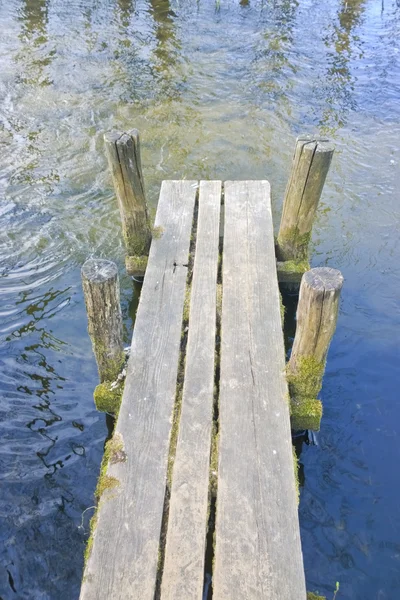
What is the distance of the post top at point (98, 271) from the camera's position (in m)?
3.30

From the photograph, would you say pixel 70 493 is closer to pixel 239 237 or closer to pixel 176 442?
pixel 176 442

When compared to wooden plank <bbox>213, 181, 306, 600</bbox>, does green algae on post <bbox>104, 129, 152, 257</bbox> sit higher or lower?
higher

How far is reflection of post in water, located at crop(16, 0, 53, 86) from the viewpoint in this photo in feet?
33.0

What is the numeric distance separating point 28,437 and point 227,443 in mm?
2073

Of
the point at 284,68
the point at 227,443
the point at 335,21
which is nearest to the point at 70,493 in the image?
the point at 227,443

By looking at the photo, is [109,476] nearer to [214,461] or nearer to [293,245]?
[214,461]

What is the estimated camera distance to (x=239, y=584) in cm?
273

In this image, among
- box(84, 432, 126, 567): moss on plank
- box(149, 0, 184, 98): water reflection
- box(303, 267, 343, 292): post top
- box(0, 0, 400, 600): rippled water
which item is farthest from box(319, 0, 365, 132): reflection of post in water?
box(84, 432, 126, 567): moss on plank

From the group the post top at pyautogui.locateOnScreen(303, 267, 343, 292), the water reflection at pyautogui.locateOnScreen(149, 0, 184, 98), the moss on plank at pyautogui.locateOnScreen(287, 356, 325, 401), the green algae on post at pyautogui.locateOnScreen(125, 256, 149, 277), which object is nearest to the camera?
the post top at pyautogui.locateOnScreen(303, 267, 343, 292)

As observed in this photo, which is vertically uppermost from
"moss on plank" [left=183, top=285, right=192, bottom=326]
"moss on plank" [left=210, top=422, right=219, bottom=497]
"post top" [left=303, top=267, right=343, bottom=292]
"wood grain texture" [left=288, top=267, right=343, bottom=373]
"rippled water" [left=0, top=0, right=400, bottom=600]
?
"post top" [left=303, top=267, right=343, bottom=292]

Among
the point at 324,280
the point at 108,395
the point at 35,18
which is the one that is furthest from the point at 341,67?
the point at 108,395

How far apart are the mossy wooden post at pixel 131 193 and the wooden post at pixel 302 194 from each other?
1.42m

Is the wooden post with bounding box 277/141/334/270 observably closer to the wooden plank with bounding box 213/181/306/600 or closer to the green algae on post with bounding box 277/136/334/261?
the green algae on post with bounding box 277/136/334/261

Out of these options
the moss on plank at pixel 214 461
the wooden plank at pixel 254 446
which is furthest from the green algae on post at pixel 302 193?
the moss on plank at pixel 214 461
